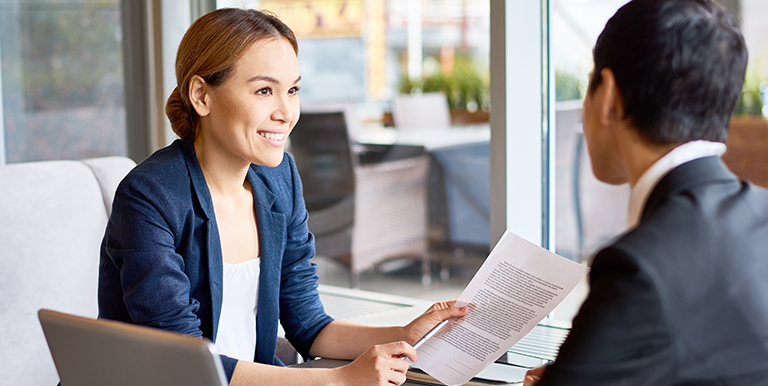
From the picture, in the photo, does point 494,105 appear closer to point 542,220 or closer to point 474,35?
point 542,220

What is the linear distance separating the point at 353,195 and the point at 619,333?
2.77 m

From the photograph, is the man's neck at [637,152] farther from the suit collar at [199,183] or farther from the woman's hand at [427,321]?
the suit collar at [199,183]

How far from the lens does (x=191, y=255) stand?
1.21 meters

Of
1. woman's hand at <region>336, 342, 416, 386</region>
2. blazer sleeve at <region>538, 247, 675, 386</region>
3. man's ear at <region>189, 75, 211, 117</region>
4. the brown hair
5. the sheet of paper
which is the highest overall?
the brown hair

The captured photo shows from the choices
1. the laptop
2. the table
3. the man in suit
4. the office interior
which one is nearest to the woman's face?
the laptop

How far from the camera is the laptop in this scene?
0.75 metres

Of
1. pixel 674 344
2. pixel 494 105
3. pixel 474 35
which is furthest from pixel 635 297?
pixel 474 35

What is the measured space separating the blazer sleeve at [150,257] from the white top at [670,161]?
709mm

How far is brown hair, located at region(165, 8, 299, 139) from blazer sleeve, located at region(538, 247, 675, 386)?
0.77 meters

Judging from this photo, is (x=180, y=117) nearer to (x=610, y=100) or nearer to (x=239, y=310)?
(x=239, y=310)

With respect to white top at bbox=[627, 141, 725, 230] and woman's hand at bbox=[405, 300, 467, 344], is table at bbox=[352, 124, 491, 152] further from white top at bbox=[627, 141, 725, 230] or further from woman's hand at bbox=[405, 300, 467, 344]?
white top at bbox=[627, 141, 725, 230]

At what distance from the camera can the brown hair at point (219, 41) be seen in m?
1.23

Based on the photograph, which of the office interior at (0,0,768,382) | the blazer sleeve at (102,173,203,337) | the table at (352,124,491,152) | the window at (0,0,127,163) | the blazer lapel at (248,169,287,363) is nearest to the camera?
the blazer sleeve at (102,173,203,337)

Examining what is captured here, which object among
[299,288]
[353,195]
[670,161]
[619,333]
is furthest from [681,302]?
[353,195]
